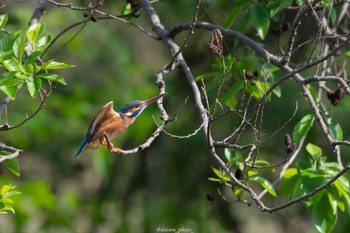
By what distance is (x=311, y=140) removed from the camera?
6863mm

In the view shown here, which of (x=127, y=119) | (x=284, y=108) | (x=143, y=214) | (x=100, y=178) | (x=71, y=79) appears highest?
(x=127, y=119)

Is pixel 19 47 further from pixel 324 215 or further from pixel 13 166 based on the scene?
pixel 324 215

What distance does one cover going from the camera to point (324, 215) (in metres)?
4.33

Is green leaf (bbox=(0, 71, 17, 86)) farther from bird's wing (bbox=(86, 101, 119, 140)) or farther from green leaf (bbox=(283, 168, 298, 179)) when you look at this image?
green leaf (bbox=(283, 168, 298, 179))

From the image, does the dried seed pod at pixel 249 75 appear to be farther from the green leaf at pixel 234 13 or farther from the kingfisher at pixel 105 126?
the kingfisher at pixel 105 126

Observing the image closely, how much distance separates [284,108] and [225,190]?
149cm

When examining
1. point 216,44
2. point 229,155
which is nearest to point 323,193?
point 229,155

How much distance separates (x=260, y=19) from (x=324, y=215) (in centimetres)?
126

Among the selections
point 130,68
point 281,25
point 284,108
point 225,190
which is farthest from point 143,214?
point 281,25

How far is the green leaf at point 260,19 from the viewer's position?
471cm

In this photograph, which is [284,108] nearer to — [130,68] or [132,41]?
[130,68]

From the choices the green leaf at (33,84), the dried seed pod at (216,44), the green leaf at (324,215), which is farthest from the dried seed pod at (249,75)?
the green leaf at (33,84)

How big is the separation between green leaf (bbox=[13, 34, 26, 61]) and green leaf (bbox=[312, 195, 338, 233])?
1.84 metres

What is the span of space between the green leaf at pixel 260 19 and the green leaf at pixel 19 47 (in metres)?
1.55
